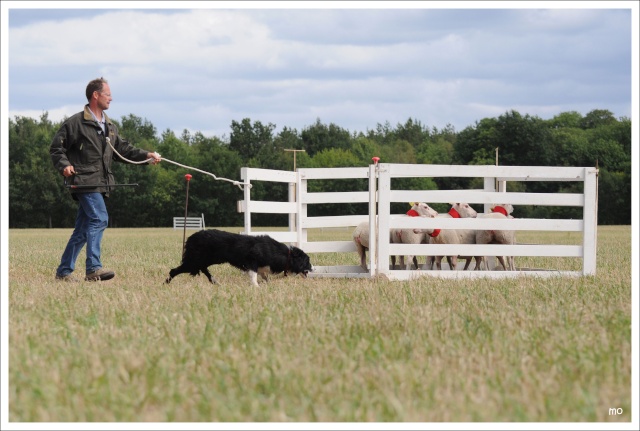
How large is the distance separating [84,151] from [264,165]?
189ft

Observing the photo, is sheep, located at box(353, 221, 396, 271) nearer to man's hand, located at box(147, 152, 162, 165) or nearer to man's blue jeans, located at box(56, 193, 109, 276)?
man's hand, located at box(147, 152, 162, 165)

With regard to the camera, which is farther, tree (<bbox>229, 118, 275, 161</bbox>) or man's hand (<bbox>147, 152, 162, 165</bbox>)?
tree (<bbox>229, 118, 275, 161</bbox>)

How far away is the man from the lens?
9.66m

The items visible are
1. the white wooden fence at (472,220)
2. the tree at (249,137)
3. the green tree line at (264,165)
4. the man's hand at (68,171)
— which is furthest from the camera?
the tree at (249,137)

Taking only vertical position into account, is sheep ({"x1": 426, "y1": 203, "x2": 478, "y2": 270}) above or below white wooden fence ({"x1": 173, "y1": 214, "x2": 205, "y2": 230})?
above

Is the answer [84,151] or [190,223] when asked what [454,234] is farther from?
[190,223]

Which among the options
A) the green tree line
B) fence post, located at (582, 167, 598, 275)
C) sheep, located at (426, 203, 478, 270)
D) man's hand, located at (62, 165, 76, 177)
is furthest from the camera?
the green tree line

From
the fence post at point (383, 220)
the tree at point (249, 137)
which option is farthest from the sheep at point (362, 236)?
the tree at point (249, 137)

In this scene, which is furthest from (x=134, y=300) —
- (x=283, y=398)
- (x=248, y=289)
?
(x=283, y=398)

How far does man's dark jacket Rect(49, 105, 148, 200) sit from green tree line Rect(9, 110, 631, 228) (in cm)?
4359

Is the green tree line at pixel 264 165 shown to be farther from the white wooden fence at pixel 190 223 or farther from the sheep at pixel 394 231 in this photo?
the sheep at pixel 394 231

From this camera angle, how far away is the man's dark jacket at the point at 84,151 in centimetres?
965

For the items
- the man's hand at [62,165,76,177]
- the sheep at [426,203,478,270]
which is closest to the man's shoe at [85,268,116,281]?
the man's hand at [62,165,76,177]

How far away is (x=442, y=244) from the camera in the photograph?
10.2 meters
